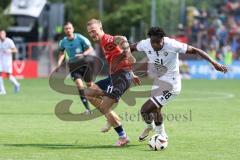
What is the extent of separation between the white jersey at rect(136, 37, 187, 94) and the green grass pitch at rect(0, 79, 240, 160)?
3.89ft

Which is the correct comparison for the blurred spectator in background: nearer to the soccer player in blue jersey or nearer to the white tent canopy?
the white tent canopy

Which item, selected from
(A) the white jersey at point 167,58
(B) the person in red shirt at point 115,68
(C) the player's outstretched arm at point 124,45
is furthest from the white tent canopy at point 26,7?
(A) the white jersey at point 167,58

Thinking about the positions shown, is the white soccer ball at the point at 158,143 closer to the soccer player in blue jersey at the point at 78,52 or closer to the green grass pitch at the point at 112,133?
the green grass pitch at the point at 112,133

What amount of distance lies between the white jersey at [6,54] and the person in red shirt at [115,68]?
1503 centimetres

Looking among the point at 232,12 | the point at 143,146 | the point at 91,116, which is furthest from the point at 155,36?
the point at 232,12

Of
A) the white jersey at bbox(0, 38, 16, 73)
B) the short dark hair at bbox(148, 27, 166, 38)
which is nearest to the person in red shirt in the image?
the short dark hair at bbox(148, 27, 166, 38)

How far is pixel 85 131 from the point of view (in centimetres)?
1542

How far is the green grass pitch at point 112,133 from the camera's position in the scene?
12.0 m

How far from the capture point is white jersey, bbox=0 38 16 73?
28250 mm

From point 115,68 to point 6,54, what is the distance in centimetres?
1547

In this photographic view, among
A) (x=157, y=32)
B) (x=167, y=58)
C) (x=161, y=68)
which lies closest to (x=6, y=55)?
(x=161, y=68)

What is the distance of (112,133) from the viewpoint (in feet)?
49.6

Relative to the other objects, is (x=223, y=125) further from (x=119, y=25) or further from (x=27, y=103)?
(x=119, y=25)

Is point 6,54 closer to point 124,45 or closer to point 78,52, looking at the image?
point 78,52
